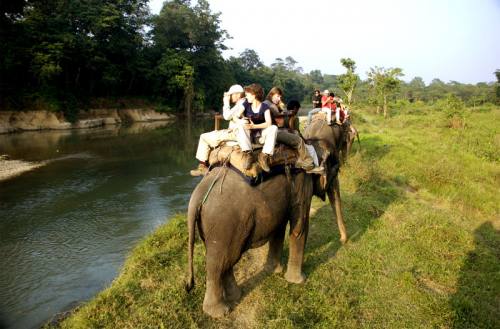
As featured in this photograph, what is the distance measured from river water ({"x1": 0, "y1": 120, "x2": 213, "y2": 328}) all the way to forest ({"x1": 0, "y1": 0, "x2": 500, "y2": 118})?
10.0 meters

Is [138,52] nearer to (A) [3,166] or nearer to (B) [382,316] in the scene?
A: (A) [3,166]

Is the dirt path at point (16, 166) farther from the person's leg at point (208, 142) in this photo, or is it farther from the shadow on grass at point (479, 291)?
the shadow on grass at point (479, 291)

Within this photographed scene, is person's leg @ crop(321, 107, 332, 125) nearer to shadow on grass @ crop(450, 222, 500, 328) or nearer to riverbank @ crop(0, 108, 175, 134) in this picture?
shadow on grass @ crop(450, 222, 500, 328)

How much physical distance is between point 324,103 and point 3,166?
Result: 40.3ft

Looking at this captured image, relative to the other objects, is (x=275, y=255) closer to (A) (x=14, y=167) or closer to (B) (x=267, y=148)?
(B) (x=267, y=148)

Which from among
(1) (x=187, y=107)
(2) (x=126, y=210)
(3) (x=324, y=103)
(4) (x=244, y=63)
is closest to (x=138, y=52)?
(1) (x=187, y=107)

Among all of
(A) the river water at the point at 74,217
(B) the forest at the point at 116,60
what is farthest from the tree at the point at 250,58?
(A) the river water at the point at 74,217

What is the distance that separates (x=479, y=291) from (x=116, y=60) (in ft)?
115

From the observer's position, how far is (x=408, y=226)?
20.8 feet

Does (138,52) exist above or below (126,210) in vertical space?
above

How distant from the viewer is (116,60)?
33938 mm

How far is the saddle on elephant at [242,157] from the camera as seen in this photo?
3623 mm

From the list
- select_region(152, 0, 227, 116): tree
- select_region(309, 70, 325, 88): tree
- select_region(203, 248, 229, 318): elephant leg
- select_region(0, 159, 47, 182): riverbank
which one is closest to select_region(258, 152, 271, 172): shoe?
select_region(203, 248, 229, 318): elephant leg

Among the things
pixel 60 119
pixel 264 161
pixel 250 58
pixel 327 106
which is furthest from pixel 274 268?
pixel 250 58
